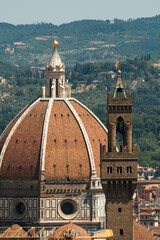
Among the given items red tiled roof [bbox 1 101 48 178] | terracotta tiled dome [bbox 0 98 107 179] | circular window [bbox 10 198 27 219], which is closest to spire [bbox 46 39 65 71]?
terracotta tiled dome [bbox 0 98 107 179]

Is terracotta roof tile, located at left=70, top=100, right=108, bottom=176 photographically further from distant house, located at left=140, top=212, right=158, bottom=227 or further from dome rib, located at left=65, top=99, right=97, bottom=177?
distant house, located at left=140, top=212, right=158, bottom=227

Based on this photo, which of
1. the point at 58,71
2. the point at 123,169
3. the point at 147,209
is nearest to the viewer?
the point at 123,169

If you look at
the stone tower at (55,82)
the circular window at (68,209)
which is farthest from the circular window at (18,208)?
the stone tower at (55,82)

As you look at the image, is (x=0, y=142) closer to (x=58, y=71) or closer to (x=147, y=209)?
(x=58, y=71)

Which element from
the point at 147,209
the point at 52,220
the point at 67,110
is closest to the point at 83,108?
the point at 67,110

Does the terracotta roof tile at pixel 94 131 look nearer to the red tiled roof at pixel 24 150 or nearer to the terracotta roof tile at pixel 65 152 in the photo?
the terracotta roof tile at pixel 65 152

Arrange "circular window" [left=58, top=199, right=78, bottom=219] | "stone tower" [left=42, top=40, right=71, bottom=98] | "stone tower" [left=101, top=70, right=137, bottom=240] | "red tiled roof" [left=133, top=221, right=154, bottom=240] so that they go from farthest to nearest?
"stone tower" [left=42, top=40, right=71, bottom=98] < "circular window" [left=58, top=199, right=78, bottom=219] < "red tiled roof" [left=133, top=221, right=154, bottom=240] < "stone tower" [left=101, top=70, right=137, bottom=240]

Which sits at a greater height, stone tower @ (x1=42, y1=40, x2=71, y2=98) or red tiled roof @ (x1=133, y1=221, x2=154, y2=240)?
stone tower @ (x1=42, y1=40, x2=71, y2=98)
